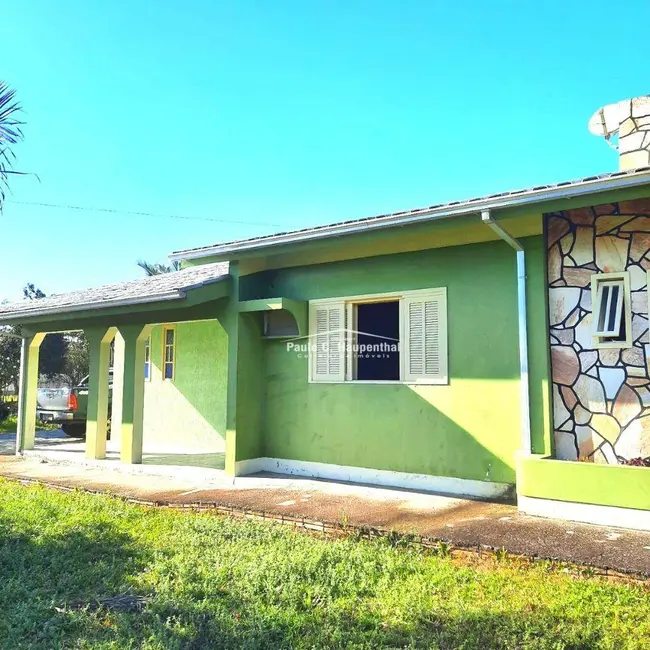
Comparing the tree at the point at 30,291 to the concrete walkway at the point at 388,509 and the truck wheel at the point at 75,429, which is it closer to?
the truck wheel at the point at 75,429

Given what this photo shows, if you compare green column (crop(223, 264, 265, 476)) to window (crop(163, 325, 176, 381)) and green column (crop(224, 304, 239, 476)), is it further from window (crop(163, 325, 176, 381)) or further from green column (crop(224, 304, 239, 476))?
window (crop(163, 325, 176, 381))

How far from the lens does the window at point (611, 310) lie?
6328mm

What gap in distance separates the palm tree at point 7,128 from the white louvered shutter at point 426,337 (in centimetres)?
536

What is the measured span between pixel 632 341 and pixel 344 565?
13.8 feet

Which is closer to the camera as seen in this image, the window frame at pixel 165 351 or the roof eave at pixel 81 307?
the roof eave at pixel 81 307

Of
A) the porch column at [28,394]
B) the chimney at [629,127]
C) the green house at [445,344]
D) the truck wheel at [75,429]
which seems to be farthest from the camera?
the truck wheel at [75,429]

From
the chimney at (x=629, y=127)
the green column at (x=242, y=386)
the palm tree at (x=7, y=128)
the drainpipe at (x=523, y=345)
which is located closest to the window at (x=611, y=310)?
the drainpipe at (x=523, y=345)

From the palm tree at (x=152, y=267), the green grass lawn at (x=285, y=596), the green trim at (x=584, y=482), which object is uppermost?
Result: the palm tree at (x=152, y=267)

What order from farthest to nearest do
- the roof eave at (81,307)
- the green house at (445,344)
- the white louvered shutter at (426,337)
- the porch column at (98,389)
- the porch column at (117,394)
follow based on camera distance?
the porch column at (117,394) < the porch column at (98,389) < the roof eave at (81,307) < the white louvered shutter at (426,337) < the green house at (445,344)

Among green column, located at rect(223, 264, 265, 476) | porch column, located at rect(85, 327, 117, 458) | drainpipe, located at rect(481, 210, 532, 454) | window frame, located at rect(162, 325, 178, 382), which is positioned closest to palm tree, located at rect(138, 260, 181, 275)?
window frame, located at rect(162, 325, 178, 382)

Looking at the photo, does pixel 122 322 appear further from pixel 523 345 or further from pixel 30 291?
pixel 30 291

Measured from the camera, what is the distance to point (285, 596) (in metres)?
4.18

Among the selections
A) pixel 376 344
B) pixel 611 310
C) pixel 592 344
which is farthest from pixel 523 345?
pixel 376 344

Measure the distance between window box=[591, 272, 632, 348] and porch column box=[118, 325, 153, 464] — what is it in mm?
7299
